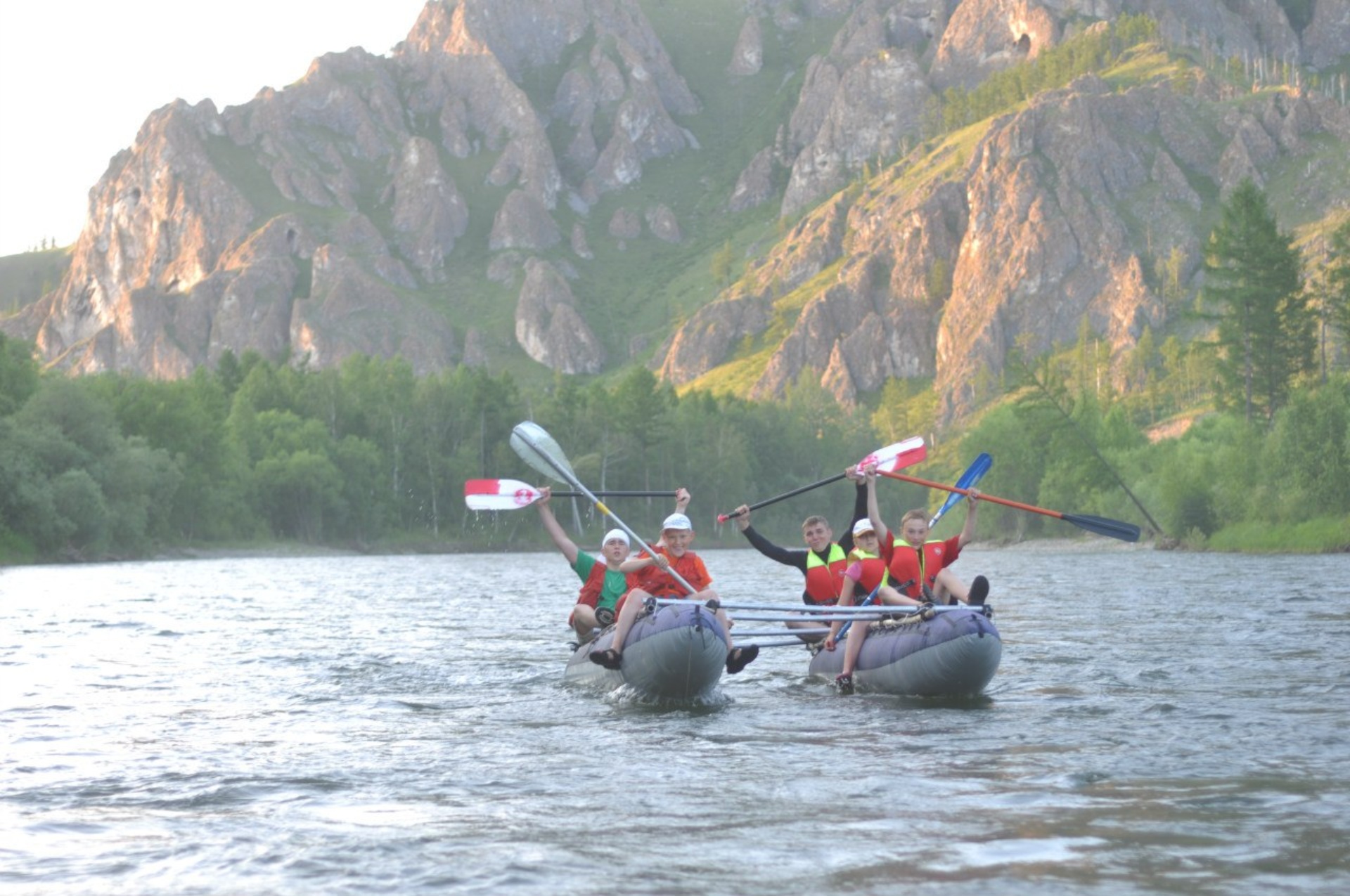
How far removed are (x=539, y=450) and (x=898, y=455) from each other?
5463 mm

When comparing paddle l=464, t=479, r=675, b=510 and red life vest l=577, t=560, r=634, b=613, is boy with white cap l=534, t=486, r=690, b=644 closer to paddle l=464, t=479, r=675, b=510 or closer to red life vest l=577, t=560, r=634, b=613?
red life vest l=577, t=560, r=634, b=613

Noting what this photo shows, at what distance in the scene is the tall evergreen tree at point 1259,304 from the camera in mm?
79188

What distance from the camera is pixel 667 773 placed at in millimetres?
13977

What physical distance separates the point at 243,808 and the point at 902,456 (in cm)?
1386

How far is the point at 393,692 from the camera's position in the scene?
21281mm

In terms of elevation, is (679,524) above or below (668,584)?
above

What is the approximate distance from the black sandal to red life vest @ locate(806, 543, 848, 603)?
12.7ft

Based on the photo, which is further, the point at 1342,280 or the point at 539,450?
the point at 1342,280

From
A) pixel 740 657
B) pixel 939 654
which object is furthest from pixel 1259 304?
pixel 740 657

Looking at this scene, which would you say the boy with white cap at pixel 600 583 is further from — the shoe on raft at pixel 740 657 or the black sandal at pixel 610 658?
the shoe on raft at pixel 740 657

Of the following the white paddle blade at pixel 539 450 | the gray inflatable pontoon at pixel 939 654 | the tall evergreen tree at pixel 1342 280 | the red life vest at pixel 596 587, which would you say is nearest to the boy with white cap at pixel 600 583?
the red life vest at pixel 596 587

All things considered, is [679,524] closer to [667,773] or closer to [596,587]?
[596,587]

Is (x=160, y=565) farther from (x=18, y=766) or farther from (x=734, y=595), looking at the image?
(x=18, y=766)

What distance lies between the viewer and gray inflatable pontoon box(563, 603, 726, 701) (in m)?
18.0
